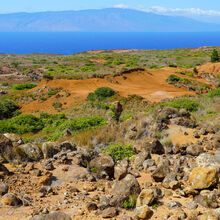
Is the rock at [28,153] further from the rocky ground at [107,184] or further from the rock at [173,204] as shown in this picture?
the rock at [173,204]

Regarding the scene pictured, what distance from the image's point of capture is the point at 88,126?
12.3 metres

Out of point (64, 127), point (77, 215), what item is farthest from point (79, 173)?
point (64, 127)

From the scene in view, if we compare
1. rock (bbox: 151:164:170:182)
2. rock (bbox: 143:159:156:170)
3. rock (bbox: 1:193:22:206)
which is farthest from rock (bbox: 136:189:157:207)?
rock (bbox: 1:193:22:206)

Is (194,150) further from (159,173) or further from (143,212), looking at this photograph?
(143,212)

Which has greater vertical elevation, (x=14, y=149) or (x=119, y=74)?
(x=119, y=74)

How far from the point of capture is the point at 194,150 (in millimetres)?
7762

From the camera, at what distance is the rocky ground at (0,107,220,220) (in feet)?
14.6

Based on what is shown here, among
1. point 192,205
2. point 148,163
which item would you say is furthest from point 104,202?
point 148,163

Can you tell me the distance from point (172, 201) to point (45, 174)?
2897 millimetres

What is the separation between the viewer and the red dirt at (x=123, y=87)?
21.2 m

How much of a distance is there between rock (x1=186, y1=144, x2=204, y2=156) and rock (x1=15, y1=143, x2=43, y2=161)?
448cm

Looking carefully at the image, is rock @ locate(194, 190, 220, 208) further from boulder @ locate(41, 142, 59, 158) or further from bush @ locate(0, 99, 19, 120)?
bush @ locate(0, 99, 19, 120)

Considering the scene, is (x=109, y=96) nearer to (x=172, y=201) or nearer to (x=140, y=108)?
(x=140, y=108)

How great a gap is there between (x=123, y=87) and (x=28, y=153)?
20425 mm
